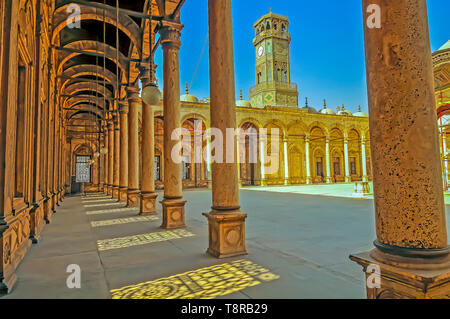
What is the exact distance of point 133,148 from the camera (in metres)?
10.5

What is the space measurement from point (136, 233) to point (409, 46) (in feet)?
19.2

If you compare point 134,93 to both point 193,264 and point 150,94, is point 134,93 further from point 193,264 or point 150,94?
point 193,264

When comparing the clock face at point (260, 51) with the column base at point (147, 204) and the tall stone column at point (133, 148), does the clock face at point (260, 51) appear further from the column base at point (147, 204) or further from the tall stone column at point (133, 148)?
the column base at point (147, 204)

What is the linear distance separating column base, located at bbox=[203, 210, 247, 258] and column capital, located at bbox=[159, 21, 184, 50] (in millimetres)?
4691

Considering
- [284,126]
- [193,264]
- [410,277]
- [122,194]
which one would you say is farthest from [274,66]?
[410,277]

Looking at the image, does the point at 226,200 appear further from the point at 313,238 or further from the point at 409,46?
the point at 409,46

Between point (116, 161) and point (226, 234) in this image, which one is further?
point (116, 161)

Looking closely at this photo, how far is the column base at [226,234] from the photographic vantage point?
4094 mm

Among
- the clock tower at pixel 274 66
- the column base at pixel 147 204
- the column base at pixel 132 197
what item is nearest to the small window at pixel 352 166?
the clock tower at pixel 274 66

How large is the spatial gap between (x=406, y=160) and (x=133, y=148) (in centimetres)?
985

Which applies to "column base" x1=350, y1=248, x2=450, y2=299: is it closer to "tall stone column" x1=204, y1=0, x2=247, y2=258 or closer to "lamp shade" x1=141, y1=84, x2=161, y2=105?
"tall stone column" x1=204, y1=0, x2=247, y2=258

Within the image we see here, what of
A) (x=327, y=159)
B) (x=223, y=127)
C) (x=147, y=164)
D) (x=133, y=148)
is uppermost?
(x=327, y=159)

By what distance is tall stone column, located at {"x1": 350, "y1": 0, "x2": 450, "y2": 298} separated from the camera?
186cm

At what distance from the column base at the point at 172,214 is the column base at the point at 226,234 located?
2.43 m
